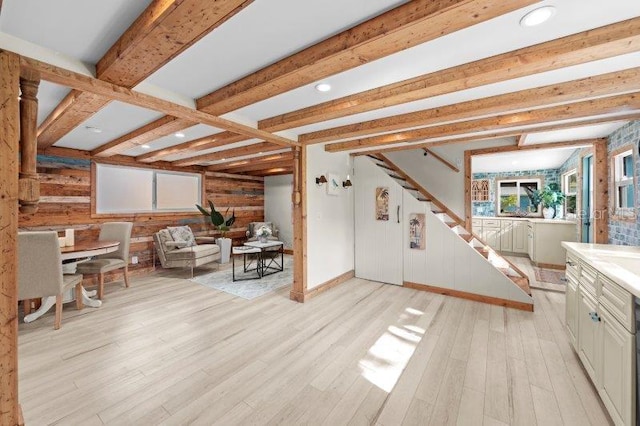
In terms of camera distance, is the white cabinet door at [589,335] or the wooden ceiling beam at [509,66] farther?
the white cabinet door at [589,335]

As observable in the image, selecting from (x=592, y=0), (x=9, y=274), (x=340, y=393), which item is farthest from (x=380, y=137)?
(x=9, y=274)

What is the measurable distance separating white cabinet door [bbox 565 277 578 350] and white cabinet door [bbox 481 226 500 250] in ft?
14.8

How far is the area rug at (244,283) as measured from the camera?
13.0 feet

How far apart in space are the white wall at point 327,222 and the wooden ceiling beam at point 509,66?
5.01 ft

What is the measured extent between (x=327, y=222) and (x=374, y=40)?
2.99 m

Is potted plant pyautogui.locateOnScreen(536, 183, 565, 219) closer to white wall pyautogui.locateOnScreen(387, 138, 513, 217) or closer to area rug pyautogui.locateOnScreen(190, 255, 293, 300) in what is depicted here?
white wall pyautogui.locateOnScreen(387, 138, 513, 217)

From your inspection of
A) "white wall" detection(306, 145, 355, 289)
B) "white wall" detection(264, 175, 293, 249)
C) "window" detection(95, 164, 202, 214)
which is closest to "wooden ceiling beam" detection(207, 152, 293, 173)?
"window" detection(95, 164, 202, 214)

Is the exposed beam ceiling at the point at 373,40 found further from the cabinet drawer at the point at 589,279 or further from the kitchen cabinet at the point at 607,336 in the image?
the cabinet drawer at the point at 589,279

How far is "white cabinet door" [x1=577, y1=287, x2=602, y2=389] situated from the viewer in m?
1.73

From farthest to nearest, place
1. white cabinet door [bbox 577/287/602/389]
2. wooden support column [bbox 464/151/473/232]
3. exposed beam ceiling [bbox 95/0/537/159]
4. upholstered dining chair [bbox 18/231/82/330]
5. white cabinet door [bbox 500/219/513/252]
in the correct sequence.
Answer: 1. white cabinet door [bbox 500/219/513/252]
2. wooden support column [bbox 464/151/473/232]
3. upholstered dining chair [bbox 18/231/82/330]
4. white cabinet door [bbox 577/287/602/389]
5. exposed beam ceiling [bbox 95/0/537/159]

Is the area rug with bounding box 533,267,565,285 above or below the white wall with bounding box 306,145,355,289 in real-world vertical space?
below

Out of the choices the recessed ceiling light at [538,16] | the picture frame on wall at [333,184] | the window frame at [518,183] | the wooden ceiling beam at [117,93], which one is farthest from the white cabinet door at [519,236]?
the wooden ceiling beam at [117,93]

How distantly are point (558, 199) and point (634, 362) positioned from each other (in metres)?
6.23

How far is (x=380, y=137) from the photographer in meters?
3.73
